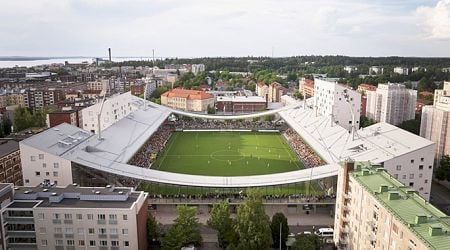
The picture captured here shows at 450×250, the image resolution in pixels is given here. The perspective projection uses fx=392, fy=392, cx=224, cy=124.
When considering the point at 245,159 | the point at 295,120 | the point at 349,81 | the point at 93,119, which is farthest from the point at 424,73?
the point at 93,119

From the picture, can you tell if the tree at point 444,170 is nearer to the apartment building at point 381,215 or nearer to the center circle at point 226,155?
the apartment building at point 381,215

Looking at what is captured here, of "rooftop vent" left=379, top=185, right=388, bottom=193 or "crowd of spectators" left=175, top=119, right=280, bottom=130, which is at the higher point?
"rooftop vent" left=379, top=185, right=388, bottom=193

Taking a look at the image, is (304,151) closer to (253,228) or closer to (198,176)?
(198,176)

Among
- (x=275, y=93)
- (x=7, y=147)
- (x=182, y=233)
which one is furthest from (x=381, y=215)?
(x=275, y=93)

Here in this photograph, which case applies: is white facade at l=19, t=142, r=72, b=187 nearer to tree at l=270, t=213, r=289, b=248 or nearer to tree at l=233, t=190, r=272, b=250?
tree at l=233, t=190, r=272, b=250

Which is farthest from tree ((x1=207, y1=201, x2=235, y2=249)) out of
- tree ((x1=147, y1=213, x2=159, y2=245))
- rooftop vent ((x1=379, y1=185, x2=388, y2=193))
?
rooftop vent ((x1=379, y1=185, x2=388, y2=193))

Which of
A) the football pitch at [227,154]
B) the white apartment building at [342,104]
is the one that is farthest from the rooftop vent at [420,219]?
the white apartment building at [342,104]

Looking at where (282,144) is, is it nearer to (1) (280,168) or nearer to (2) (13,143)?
(1) (280,168)
